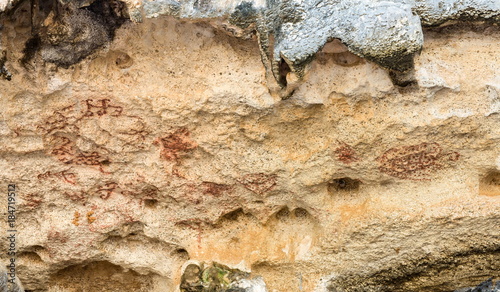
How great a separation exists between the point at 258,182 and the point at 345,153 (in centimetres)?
32

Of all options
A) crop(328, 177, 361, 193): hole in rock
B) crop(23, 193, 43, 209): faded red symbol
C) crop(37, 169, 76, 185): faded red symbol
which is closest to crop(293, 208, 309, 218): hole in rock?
crop(328, 177, 361, 193): hole in rock

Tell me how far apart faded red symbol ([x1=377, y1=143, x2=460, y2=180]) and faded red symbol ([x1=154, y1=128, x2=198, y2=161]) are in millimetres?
641

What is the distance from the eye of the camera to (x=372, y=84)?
221 centimetres

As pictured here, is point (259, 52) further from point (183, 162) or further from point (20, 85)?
point (20, 85)

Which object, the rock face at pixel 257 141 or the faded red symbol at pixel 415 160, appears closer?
the rock face at pixel 257 141

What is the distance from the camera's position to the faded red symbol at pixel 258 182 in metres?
2.41

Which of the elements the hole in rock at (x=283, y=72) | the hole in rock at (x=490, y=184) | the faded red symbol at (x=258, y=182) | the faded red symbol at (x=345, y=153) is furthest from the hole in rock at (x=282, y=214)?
the hole in rock at (x=490, y=184)

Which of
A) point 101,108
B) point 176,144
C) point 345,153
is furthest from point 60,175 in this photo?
point 345,153

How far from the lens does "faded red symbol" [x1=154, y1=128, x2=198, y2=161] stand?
7.77ft

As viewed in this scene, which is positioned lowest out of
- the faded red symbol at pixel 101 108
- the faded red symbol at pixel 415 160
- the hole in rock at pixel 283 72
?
the faded red symbol at pixel 415 160

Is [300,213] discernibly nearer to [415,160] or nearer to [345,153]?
[345,153]

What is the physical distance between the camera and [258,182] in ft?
7.96

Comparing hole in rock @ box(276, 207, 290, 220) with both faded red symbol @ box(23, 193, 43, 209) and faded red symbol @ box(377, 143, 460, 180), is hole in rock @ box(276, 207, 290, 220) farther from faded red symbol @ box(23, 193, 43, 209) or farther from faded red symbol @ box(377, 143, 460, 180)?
faded red symbol @ box(23, 193, 43, 209)

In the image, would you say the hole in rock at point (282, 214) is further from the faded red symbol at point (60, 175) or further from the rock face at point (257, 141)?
the faded red symbol at point (60, 175)
